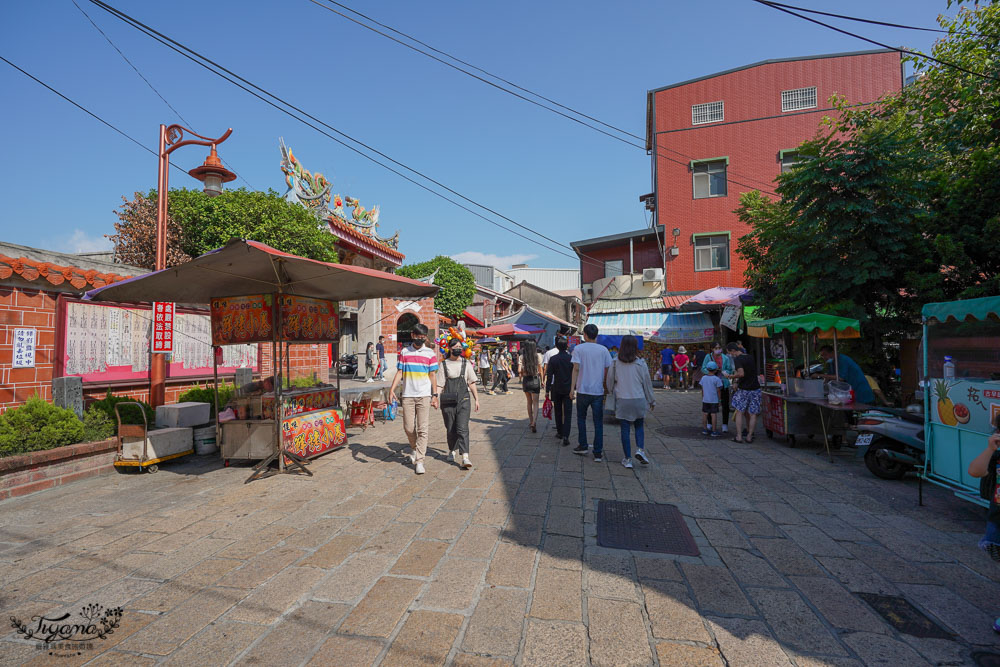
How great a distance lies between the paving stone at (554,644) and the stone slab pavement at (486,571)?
11mm

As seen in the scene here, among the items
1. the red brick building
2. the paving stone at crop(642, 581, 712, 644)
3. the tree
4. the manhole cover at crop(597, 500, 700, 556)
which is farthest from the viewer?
the red brick building

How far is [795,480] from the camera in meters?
5.89

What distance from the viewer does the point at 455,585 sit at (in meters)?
3.26

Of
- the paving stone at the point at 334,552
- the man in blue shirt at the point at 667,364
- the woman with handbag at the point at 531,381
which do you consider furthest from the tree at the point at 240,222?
the man in blue shirt at the point at 667,364

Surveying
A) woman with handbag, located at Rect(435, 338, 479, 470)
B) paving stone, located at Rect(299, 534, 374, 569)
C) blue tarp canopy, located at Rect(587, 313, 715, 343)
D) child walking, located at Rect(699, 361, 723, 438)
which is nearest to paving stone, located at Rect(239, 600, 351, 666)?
paving stone, located at Rect(299, 534, 374, 569)

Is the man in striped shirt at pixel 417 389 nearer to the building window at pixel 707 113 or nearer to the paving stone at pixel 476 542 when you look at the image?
the paving stone at pixel 476 542

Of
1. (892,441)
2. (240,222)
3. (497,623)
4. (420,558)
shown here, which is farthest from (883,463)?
(240,222)

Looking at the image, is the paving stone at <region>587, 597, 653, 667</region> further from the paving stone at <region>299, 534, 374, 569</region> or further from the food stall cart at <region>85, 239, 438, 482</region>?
the food stall cart at <region>85, 239, 438, 482</region>

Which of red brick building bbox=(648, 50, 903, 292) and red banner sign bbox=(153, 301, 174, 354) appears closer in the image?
red banner sign bbox=(153, 301, 174, 354)

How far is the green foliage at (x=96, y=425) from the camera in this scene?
627 centimetres

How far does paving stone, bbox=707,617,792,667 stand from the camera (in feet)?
8.14

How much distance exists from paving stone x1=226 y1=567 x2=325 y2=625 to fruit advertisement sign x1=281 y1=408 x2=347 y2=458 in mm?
3323

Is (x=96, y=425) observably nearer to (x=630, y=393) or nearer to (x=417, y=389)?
(x=417, y=389)

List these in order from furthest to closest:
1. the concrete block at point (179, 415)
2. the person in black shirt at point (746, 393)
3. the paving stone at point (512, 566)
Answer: the person in black shirt at point (746, 393), the concrete block at point (179, 415), the paving stone at point (512, 566)
